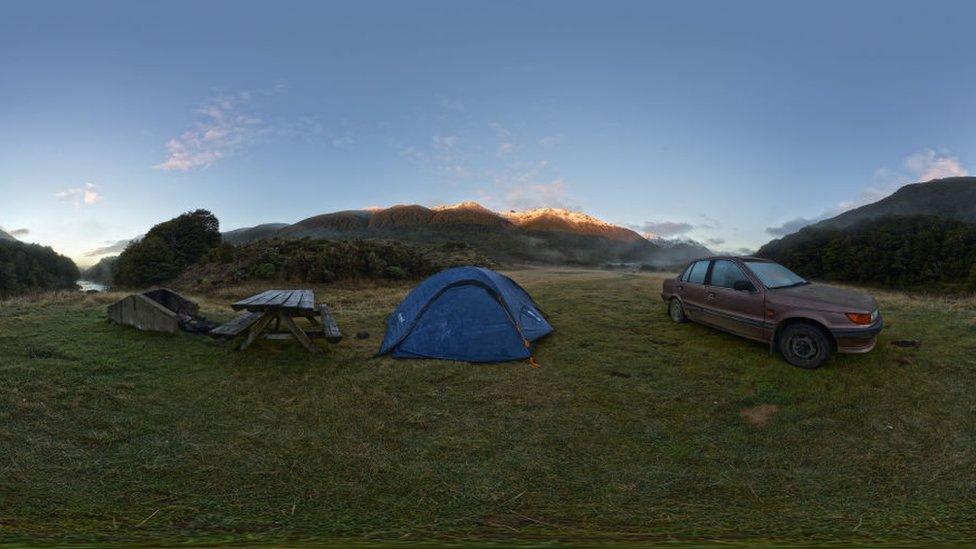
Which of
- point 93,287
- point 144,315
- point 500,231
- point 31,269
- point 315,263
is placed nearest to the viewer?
point 144,315

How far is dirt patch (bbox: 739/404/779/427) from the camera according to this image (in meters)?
5.96

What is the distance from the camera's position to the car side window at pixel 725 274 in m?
8.42

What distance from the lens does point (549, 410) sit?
→ 6.26 metres

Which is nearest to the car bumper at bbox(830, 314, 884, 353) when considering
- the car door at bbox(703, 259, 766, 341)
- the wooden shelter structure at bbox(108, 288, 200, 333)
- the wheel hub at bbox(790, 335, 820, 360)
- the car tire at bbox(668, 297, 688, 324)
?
the wheel hub at bbox(790, 335, 820, 360)

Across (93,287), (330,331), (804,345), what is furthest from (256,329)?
(93,287)

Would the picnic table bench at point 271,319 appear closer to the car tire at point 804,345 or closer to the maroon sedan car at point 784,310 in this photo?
the maroon sedan car at point 784,310

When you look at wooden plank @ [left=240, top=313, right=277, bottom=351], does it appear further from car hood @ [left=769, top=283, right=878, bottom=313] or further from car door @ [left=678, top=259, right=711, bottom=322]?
car hood @ [left=769, top=283, right=878, bottom=313]

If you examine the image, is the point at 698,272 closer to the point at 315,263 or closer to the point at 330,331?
the point at 330,331

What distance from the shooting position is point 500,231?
224 feet

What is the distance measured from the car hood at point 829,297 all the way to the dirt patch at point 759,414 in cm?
192

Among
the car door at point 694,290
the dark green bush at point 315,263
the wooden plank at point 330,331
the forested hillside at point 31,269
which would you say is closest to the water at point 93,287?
the forested hillside at point 31,269

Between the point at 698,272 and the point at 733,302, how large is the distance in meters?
1.38

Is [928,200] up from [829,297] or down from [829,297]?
up

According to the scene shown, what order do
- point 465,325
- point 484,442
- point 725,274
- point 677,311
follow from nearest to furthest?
point 484,442 < point 465,325 < point 725,274 < point 677,311
